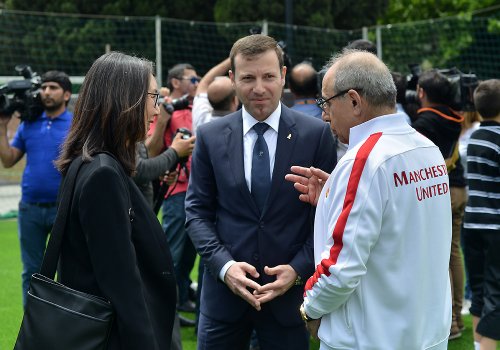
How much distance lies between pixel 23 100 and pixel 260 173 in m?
3.80

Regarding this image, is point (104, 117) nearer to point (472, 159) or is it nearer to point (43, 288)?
point (43, 288)

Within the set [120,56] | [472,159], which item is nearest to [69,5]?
[472,159]

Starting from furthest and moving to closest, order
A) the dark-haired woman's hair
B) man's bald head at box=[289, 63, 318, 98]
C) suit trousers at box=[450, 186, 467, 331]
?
1. suit trousers at box=[450, 186, 467, 331]
2. man's bald head at box=[289, 63, 318, 98]
3. the dark-haired woman's hair

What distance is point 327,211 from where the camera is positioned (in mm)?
3178

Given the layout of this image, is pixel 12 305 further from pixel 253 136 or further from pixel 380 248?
pixel 380 248

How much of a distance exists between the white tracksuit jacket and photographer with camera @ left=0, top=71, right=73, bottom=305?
4.30 m

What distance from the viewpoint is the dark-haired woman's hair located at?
3188 mm

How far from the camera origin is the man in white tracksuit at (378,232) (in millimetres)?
3025

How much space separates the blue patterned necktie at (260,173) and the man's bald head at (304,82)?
238cm

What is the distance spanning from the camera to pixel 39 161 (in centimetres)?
711

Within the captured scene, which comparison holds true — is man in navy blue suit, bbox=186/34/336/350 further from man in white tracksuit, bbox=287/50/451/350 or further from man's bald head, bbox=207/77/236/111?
man's bald head, bbox=207/77/236/111

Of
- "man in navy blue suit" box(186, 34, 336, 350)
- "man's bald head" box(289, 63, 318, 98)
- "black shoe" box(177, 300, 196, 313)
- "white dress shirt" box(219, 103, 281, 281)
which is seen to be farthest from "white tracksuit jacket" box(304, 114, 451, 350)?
"black shoe" box(177, 300, 196, 313)

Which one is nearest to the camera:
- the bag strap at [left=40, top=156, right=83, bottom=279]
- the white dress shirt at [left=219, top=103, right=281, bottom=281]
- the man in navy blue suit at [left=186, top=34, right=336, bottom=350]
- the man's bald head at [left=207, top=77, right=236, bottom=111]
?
the bag strap at [left=40, top=156, right=83, bottom=279]

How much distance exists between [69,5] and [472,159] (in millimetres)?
24195
